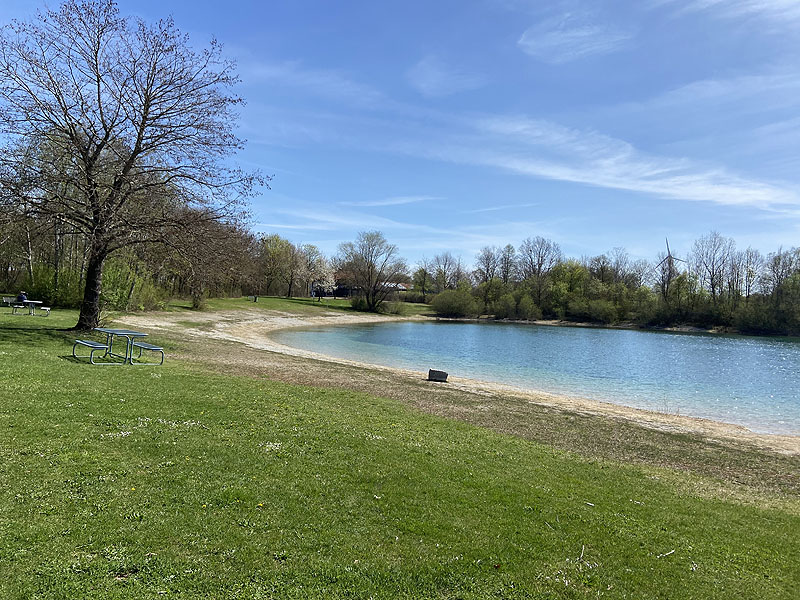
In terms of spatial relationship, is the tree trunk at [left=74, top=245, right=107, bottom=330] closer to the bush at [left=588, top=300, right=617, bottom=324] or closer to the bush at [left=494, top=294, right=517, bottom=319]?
the bush at [left=494, top=294, right=517, bottom=319]

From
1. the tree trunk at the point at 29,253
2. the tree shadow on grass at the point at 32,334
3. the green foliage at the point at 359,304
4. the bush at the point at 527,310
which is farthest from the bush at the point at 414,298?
the tree shadow on grass at the point at 32,334

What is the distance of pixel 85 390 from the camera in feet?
28.9

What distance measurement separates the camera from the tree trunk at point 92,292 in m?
16.5

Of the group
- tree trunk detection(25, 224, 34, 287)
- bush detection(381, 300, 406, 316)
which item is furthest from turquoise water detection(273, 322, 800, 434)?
bush detection(381, 300, 406, 316)

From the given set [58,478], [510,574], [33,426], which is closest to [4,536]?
[58,478]

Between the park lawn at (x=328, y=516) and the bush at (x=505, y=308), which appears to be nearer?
the park lawn at (x=328, y=516)

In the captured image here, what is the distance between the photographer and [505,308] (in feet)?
280

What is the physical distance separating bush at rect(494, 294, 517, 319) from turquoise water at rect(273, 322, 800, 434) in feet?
127

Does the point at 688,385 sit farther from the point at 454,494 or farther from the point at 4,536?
the point at 4,536

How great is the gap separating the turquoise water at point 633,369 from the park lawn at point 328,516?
1232 centimetres

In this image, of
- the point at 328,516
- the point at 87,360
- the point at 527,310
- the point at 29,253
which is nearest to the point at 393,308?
the point at 527,310

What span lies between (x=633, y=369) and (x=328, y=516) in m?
28.5

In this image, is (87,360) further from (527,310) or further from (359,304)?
(527,310)

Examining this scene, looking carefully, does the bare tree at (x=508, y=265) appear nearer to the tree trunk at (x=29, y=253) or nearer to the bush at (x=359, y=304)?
the bush at (x=359, y=304)
